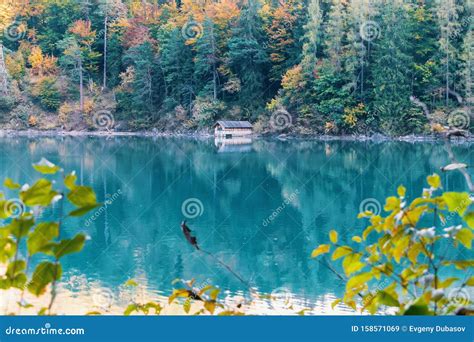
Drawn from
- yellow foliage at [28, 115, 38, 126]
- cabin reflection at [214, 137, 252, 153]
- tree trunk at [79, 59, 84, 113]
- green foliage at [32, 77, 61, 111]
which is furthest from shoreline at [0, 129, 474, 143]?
green foliage at [32, 77, 61, 111]

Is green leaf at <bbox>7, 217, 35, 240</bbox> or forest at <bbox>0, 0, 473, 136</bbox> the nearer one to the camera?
green leaf at <bbox>7, 217, 35, 240</bbox>

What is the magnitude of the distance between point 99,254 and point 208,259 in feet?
5.49

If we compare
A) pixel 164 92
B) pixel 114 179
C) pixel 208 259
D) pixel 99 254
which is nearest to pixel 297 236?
pixel 208 259

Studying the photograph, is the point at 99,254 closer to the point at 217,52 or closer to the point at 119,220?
the point at 119,220

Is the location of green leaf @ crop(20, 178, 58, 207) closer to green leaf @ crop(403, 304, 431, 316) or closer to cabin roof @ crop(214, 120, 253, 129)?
green leaf @ crop(403, 304, 431, 316)

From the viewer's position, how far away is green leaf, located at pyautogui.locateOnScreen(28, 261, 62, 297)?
3.24 feet

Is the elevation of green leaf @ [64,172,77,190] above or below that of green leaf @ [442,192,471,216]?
above

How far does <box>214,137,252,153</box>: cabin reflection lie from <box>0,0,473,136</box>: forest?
5.15 feet

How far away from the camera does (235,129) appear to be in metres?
32.1

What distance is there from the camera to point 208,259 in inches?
336

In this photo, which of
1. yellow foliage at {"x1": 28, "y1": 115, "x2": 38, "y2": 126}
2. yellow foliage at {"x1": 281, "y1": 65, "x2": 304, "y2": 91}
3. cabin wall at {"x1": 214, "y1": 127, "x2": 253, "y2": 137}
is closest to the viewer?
yellow foliage at {"x1": 281, "y1": 65, "x2": 304, "y2": 91}

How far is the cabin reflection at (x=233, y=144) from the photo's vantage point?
2528cm

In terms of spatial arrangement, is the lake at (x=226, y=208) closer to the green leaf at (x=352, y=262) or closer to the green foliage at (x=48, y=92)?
the green leaf at (x=352, y=262)

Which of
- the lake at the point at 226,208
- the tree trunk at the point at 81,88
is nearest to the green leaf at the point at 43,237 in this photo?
the lake at the point at 226,208
